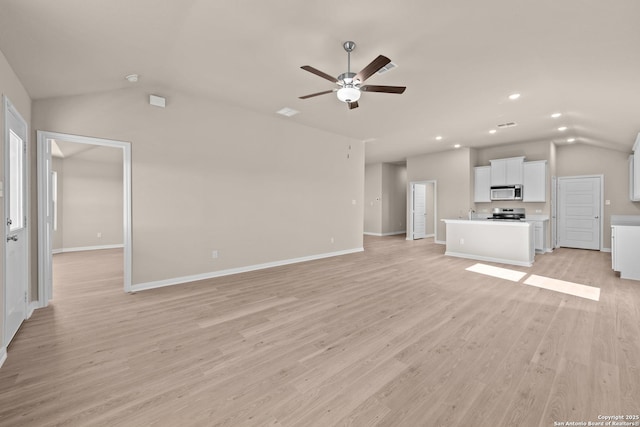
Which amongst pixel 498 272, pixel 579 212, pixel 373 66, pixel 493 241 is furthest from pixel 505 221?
pixel 373 66

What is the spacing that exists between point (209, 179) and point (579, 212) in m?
9.61

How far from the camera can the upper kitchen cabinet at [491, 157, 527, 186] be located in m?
7.59

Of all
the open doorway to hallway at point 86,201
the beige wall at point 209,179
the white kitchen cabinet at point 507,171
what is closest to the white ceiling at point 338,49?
the beige wall at point 209,179

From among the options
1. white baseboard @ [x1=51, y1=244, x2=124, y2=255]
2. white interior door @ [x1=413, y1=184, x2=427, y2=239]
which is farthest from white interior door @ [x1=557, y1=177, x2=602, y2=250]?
white baseboard @ [x1=51, y1=244, x2=124, y2=255]

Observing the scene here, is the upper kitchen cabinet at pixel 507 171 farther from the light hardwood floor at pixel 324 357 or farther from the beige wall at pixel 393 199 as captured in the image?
the light hardwood floor at pixel 324 357

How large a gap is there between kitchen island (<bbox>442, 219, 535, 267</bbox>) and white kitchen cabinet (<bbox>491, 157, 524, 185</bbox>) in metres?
2.27

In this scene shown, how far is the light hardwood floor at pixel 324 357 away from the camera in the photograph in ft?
5.58

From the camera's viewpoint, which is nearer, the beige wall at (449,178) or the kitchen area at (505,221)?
the kitchen area at (505,221)

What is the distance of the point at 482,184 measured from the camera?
27.4 feet

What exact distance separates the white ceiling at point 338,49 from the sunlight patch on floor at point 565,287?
108 inches

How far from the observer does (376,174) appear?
11.0 metres

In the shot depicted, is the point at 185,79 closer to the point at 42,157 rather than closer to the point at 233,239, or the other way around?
the point at 42,157

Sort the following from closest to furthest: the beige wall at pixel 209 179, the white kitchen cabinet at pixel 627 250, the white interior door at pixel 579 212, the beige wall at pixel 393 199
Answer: the beige wall at pixel 209 179, the white kitchen cabinet at pixel 627 250, the white interior door at pixel 579 212, the beige wall at pixel 393 199

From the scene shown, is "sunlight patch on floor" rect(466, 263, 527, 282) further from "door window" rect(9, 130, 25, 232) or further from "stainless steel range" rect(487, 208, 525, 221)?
"door window" rect(9, 130, 25, 232)
